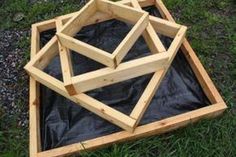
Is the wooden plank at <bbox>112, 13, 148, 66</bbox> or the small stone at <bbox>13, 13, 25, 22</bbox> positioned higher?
the small stone at <bbox>13, 13, 25, 22</bbox>

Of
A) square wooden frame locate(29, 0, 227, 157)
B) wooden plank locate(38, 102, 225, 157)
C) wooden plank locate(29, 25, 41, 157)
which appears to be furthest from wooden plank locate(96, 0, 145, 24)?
wooden plank locate(38, 102, 225, 157)

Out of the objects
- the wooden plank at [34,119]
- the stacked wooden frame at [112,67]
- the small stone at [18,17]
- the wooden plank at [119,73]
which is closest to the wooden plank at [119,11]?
the stacked wooden frame at [112,67]

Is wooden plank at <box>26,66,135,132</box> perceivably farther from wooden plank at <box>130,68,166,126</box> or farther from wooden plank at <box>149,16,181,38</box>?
wooden plank at <box>149,16,181,38</box>

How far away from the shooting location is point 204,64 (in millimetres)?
3072

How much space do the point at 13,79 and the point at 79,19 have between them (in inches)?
33.2

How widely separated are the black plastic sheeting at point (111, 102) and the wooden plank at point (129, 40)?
0.33 metres

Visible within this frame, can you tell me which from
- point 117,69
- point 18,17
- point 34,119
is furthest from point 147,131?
point 18,17

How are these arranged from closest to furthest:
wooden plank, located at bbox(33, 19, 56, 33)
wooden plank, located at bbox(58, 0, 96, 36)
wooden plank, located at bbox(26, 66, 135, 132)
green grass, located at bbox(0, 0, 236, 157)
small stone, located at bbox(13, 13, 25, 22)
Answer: wooden plank, located at bbox(26, 66, 135, 132)
green grass, located at bbox(0, 0, 236, 157)
wooden plank, located at bbox(58, 0, 96, 36)
wooden plank, located at bbox(33, 19, 56, 33)
small stone, located at bbox(13, 13, 25, 22)

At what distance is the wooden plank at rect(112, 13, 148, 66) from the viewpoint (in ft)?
8.04

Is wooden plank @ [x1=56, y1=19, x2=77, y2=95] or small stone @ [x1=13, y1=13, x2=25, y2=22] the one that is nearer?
wooden plank @ [x1=56, y1=19, x2=77, y2=95]

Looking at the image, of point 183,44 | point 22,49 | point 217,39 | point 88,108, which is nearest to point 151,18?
point 183,44

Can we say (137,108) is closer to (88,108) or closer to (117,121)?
(117,121)

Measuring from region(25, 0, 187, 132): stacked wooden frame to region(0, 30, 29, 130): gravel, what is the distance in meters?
0.32

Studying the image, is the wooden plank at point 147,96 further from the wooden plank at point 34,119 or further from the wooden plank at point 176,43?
the wooden plank at point 34,119
